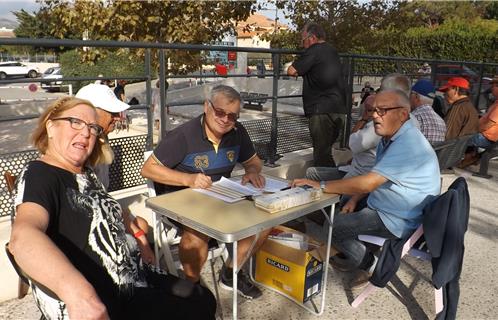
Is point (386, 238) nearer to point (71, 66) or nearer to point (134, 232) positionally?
point (134, 232)

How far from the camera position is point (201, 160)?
270cm

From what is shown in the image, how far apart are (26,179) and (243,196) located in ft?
3.68

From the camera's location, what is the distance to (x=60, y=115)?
171cm

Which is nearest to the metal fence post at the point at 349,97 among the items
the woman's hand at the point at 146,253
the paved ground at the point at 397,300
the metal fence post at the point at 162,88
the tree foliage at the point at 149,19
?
the tree foliage at the point at 149,19

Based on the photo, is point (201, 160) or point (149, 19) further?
point (149, 19)

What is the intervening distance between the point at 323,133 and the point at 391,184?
82.1 inches

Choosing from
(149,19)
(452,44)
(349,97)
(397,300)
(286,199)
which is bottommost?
(397,300)

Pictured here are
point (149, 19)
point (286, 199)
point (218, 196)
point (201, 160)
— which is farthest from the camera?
point (149, 19)

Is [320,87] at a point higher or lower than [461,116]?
higher

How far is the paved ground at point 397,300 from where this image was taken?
264cm

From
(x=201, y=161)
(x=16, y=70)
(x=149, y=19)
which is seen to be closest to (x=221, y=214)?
(x=201, y=161)

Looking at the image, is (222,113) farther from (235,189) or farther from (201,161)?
(235,189)

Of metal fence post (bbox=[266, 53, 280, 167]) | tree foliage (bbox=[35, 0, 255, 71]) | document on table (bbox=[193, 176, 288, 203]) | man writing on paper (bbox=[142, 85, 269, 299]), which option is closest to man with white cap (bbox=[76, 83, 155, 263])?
man writing on paper (bbox=[142, 85, 269, 299])

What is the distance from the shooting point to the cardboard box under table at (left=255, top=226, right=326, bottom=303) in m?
2.64
